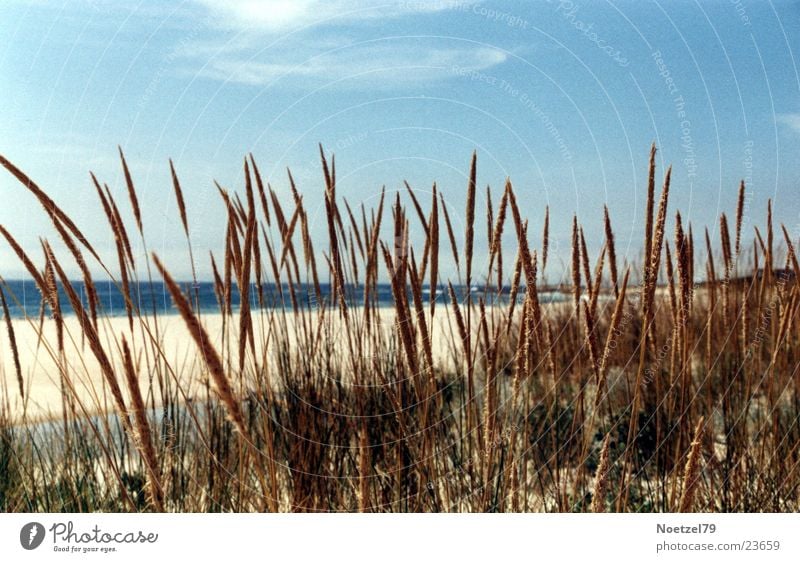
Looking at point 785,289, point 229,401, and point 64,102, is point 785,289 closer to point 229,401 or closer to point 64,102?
point 229,401

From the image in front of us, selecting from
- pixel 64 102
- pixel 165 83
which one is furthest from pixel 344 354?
pixel 64 102

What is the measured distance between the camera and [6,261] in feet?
4.80

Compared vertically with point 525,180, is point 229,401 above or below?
below

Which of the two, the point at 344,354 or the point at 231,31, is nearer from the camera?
the point at 231,31

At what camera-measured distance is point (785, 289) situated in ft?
5.63

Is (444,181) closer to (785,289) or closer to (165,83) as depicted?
(165,83)
